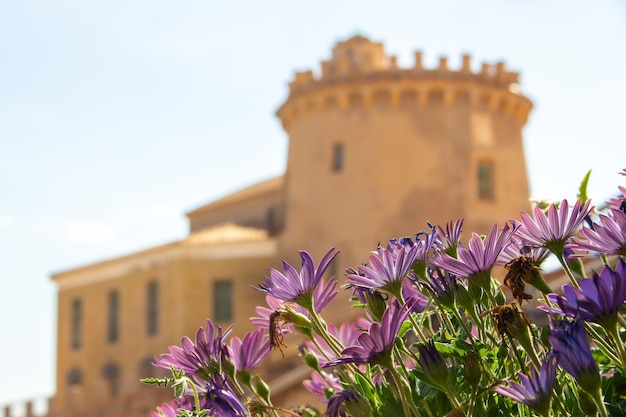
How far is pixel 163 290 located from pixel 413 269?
25850mm

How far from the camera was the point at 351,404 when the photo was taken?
1.65 metres

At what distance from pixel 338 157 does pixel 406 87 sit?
2.47 meters

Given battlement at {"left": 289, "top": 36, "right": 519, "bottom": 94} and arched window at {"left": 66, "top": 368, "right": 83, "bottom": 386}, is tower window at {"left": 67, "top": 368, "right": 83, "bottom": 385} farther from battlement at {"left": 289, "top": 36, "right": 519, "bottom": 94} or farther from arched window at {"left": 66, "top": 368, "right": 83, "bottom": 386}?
battlement at {"left": 289, "top": 36, "right": 519, "bottom": 94}

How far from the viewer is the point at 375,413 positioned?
5.58 feet

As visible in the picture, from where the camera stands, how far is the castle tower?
24609mm

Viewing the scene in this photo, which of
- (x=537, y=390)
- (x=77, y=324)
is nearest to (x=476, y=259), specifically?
(x=537, y=390)

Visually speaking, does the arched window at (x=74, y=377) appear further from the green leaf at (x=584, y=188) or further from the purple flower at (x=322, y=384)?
the green leaf at (x=584, y=188)

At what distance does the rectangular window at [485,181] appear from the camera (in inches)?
984

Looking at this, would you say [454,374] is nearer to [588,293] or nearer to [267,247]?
[588,293]

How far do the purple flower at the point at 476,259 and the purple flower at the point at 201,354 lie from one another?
421 mm

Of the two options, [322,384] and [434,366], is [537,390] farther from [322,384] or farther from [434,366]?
[322,384]

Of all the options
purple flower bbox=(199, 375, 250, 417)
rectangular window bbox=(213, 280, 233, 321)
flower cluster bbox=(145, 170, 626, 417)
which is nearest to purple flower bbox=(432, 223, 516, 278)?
flower cluster bbox=(145, 170, 626, 417)

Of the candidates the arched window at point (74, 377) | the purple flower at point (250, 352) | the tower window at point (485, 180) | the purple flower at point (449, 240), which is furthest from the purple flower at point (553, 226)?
the arched window at point (74, 377)

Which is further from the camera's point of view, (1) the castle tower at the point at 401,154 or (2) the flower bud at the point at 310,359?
(1) the castle tower at the point at 401,154
